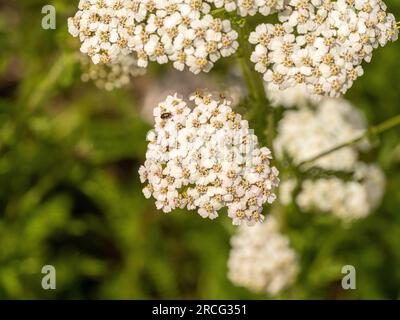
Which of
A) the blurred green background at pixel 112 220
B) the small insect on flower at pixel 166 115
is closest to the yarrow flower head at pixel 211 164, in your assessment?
the small insect on flower at pixel 166 115

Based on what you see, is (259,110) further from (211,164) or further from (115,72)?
(115,72)

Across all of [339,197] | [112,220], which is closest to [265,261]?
[339,197]
